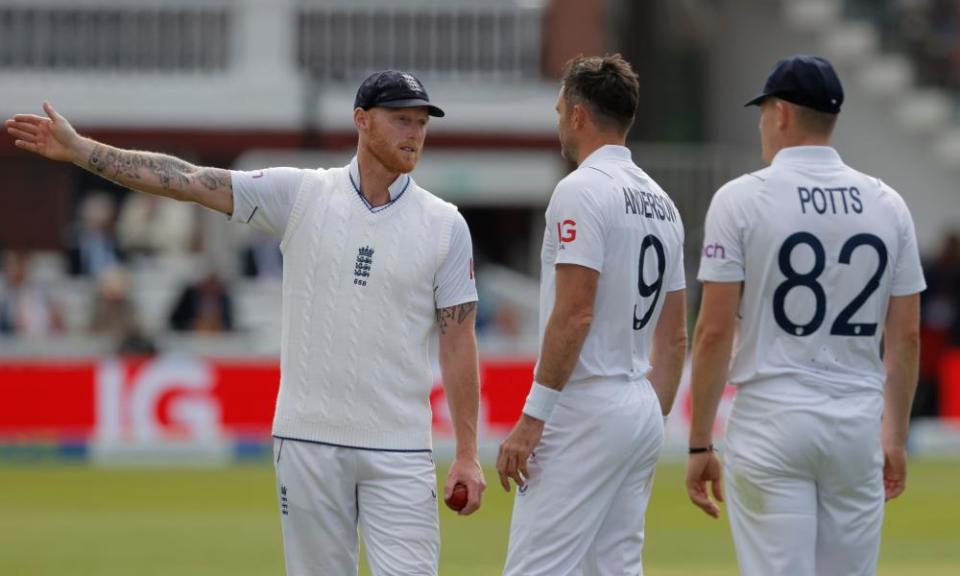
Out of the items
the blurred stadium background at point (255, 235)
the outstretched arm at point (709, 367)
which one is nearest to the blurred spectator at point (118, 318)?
the blurred stadium background at point (255, 235)

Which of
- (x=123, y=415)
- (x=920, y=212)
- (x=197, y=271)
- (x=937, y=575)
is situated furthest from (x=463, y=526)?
(x=920, y=212)

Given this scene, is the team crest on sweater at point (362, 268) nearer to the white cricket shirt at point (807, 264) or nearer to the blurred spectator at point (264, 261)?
the white cricket shirt at point (807, 264)

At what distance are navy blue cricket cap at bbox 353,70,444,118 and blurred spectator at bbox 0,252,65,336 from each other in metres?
12.7

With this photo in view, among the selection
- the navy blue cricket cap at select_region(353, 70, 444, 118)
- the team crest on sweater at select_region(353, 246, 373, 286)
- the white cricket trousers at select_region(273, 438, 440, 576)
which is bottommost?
the white cricket trousers at select_region(273, 438, 440, 576)

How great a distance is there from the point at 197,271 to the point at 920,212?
10692mm

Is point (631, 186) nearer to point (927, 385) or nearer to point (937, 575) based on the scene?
point (937, 575)

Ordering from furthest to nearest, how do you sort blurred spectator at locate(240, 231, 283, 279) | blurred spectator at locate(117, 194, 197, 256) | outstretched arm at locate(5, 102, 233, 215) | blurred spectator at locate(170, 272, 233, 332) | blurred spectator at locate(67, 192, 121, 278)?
blurred spectator at locate(117, 194, 197, 256) < blurred spectator at locate(240, 231, 283, 279) < blurred spectator at locate(67, 192, 121, 278) < blurred spectator at locate(170, 272, 233, 332) < outstretched arm at locate(5, 102, 233, 215)

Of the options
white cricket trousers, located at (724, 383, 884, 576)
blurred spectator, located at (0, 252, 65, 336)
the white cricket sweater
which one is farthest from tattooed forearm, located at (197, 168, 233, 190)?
blurred spectator, located at (0, 252, 65, 336)

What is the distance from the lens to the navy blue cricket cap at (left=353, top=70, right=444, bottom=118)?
6.25 meters

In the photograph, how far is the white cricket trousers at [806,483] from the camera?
609 centimetres

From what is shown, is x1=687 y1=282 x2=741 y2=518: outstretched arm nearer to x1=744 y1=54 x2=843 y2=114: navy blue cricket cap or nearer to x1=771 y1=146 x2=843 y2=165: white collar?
x1=771 y1=146 x2=843 y2=165: white collar

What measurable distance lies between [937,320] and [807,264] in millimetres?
14204

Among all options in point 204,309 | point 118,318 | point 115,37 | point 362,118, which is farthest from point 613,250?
point 115,37

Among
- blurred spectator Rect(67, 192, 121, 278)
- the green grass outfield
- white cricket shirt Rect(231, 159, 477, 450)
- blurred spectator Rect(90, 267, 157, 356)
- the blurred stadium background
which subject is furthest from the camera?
blurred spectator Rect(67, 192, 121, 278)
